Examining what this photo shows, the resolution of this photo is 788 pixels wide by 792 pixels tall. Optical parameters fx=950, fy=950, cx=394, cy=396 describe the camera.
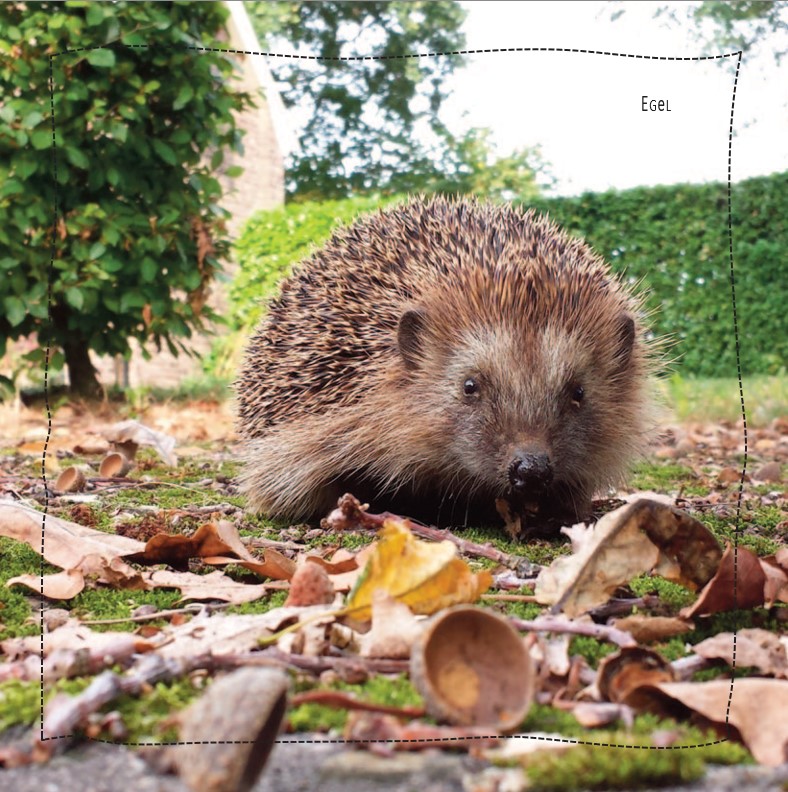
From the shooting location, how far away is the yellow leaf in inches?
62.1

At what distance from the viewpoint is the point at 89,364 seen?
9156mm

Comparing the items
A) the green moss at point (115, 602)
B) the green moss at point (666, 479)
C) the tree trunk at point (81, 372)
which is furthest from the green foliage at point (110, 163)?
the green moss at point (115, 602)

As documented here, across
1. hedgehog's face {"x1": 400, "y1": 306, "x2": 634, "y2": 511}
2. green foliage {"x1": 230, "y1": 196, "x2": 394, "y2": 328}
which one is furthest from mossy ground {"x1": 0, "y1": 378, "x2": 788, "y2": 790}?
green foliage {"x1": 230, "y1": 196, "x2": 394, "y2": 328}

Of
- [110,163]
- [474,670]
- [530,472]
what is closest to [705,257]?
[110,163]

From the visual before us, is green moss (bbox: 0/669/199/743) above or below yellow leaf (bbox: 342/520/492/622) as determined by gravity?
below

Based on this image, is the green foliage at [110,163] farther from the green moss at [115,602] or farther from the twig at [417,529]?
the green moss at [115,602]

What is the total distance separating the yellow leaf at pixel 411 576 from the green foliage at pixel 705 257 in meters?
6.97

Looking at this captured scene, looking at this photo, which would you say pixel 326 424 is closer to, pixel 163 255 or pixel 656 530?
pixel 656 530

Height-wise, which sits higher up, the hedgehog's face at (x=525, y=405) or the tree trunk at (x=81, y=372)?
the hedgehog's face at (x=525, y=405)

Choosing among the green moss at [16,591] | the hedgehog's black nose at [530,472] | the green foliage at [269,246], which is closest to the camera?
the green moss at [16,591]

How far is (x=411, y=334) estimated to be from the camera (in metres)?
3.50

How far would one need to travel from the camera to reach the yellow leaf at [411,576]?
5.17ft

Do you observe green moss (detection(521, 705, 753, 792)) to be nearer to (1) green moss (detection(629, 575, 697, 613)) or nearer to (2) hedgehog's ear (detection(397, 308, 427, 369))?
(1) green moss (detection(629, 575, 697, 613))

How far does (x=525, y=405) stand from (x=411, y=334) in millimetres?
620
